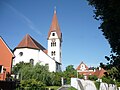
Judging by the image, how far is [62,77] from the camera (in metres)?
50.3

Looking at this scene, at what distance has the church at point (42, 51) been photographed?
6178cm

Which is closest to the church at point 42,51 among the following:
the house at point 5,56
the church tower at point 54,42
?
the church tower at point 54,42

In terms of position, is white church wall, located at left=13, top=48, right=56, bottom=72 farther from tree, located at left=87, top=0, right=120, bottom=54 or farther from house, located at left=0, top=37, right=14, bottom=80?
tree, located at left=87, top=0, right=120, bottom=54

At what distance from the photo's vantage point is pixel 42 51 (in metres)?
64.8

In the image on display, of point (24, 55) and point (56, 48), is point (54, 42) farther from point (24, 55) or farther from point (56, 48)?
point (24, 55)

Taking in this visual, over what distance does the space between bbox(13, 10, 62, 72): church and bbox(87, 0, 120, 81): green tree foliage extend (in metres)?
51.7

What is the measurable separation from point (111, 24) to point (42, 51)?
56.4 m

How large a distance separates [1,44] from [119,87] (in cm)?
3418

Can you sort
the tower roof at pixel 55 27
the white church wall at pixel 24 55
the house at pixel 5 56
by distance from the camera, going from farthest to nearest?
1. the tower roof at pixel 55 27
2. the white church wall at pixel 24 55
3. the house at pixel 5 56

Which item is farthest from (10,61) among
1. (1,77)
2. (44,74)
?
(44,74)

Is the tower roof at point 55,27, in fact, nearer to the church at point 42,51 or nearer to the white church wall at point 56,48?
the church at point 42,51

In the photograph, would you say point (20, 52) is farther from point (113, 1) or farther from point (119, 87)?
point (113, 1)

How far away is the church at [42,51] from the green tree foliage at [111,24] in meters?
51.7

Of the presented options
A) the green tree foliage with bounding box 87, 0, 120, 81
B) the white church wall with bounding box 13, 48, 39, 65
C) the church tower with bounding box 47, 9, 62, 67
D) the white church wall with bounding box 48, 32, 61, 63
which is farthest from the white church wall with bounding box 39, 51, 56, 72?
the green tree foliage with bounding box 87, 0, 120, 81
